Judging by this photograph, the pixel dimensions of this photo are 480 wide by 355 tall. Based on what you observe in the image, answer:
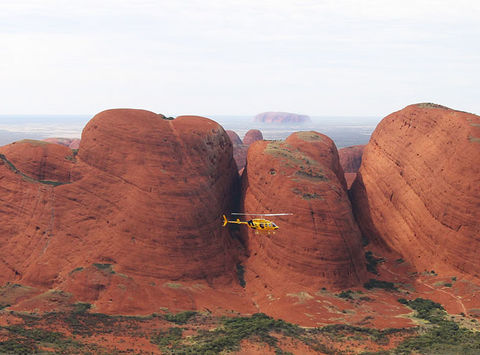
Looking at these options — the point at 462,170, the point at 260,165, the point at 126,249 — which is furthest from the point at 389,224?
the point at 126,249

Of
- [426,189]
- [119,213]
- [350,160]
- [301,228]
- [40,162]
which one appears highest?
[40,162]

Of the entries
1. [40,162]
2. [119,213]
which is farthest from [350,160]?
[40,162]

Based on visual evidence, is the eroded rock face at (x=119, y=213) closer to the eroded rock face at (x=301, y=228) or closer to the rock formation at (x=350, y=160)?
the eroded rock face at (x=301, y=228)

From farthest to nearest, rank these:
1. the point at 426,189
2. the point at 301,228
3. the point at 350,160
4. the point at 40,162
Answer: the point at 350,160 < the point at 426,189 < the point at 40,162 < the point at 301,228

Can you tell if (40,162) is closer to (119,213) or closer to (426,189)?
(119,213)

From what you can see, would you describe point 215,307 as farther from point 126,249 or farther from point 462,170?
point 462,170

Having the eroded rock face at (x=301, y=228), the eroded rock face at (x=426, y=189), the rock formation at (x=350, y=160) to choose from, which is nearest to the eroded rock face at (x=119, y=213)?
the eroded rock face at (x=301, y=228)
